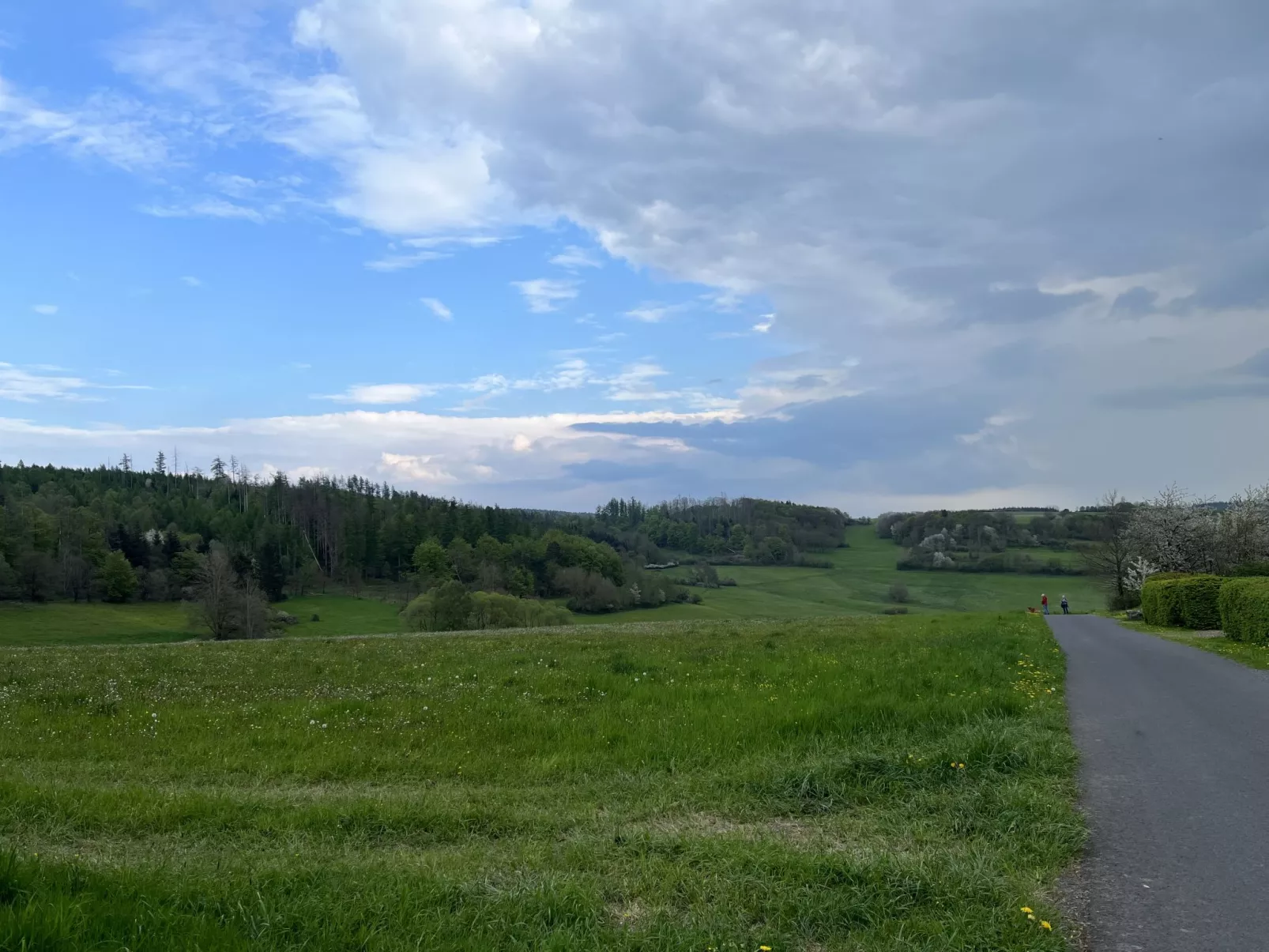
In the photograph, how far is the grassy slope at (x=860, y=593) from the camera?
10200 cm

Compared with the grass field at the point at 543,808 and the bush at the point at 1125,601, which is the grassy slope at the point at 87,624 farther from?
the bush at the point at 1125,601

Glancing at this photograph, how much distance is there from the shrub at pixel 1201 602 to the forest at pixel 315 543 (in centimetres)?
5599

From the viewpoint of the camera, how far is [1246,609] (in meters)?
24.3

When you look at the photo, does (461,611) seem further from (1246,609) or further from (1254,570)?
(1246,609)

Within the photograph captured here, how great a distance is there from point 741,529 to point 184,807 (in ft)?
597

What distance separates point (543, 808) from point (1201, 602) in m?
33.7

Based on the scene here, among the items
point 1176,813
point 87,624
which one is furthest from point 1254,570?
point 87,624

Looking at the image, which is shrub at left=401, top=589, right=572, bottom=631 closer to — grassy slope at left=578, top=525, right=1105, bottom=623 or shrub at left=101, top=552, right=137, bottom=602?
grassy slope at left=578, top=525, right=1105, bottom=623

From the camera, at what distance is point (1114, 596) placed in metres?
58.0

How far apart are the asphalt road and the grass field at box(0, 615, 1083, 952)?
1.37 feet

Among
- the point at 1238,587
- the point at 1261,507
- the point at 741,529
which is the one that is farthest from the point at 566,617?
the point at 741,529

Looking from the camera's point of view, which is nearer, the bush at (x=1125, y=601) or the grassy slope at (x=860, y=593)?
the bush at (x=1125, y=601)

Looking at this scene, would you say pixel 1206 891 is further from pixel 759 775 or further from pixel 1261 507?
pixel 1261 507

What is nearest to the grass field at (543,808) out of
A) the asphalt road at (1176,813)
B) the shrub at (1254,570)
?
the asphalt road at (1176,813)
